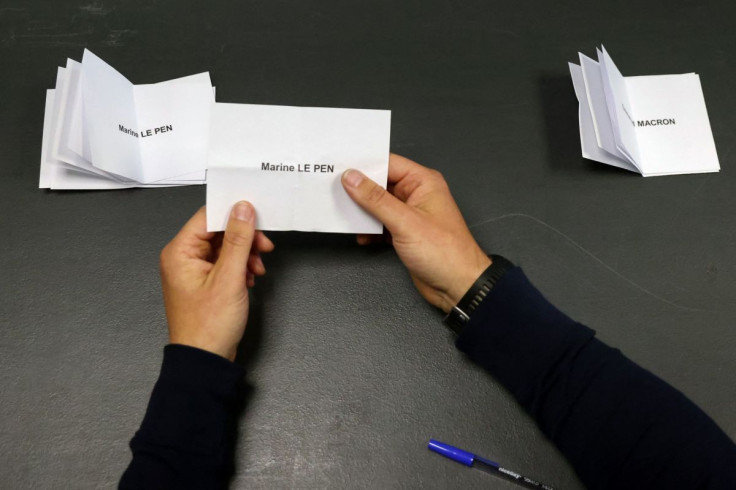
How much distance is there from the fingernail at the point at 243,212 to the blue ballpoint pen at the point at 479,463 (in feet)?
1.27

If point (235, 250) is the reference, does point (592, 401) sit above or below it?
below

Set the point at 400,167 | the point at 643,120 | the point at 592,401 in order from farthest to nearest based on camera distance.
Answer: the point at 643,120 → the point at 400,167 → the point at 592,401

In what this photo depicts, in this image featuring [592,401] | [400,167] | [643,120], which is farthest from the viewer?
[643,120]

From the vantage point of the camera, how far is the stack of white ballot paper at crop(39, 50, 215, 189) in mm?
736

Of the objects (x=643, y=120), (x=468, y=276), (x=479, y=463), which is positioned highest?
(x=643, y=120)

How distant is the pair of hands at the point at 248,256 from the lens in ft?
2.06

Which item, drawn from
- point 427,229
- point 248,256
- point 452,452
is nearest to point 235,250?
point 248,256

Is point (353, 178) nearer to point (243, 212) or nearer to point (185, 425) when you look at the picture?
point (243, 212)

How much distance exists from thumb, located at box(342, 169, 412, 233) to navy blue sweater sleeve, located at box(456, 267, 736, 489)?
16 cm

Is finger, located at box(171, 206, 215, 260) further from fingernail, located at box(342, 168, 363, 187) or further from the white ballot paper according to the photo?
fingernail, located at box(342, 168, 363, 187)

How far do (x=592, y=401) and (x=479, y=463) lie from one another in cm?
18

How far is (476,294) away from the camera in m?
0.65

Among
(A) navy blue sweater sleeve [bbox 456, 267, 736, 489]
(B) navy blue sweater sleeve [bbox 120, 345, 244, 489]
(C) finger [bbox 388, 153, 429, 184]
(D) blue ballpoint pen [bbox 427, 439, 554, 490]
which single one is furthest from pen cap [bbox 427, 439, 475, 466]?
(C) finger [bbox 388, 153, 429, 184]

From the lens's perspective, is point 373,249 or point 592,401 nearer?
point 592,401
